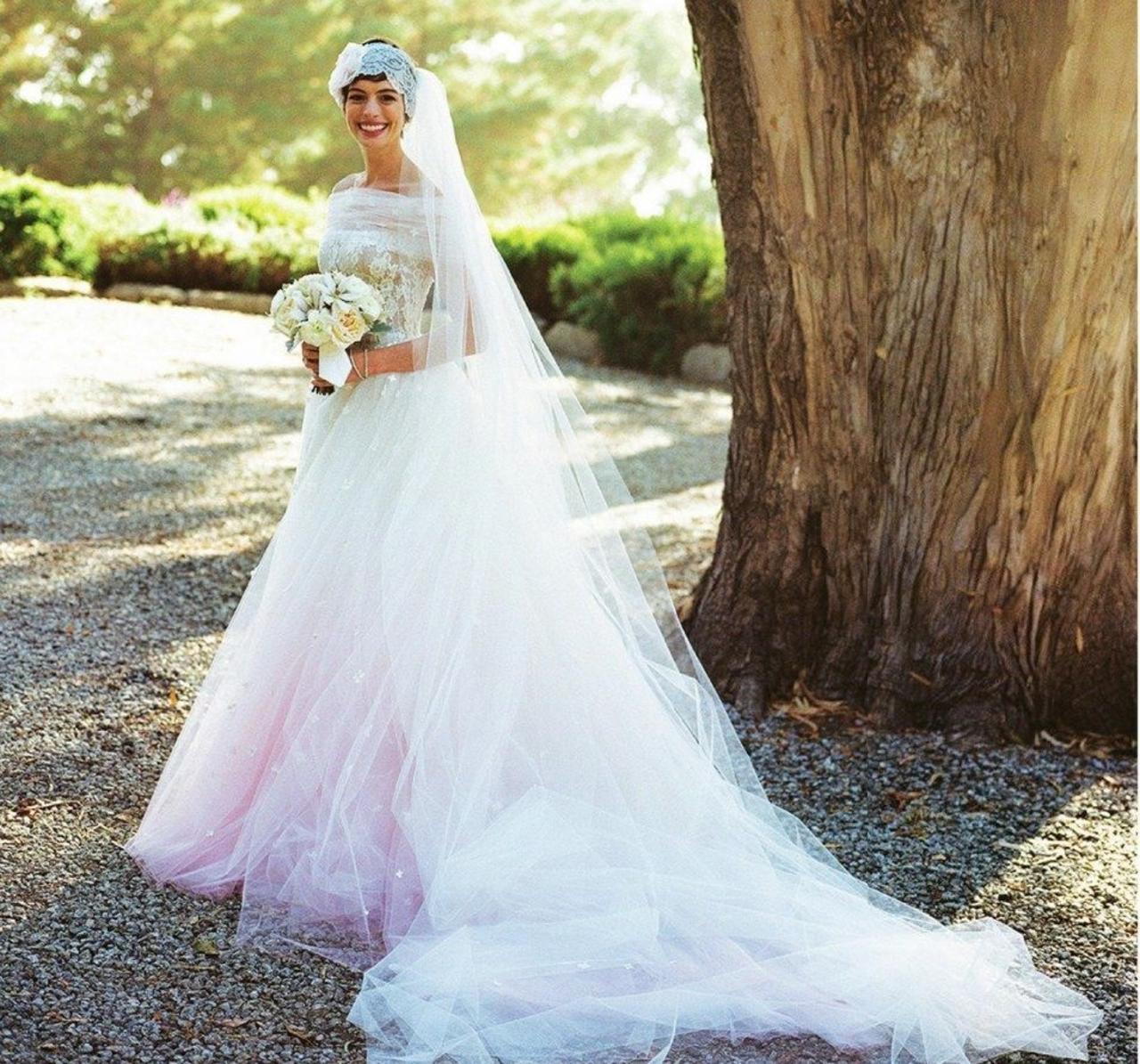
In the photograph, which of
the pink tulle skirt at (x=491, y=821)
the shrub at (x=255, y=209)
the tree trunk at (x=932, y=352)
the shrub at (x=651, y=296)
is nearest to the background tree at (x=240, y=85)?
the shrub at (x=255, y=209)

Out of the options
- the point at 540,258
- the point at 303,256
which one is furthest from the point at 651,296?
the point at 303,256

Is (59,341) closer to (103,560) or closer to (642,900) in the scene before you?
(103,560)

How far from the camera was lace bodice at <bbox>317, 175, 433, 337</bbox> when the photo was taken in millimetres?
3535

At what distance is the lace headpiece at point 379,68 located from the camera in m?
3.47

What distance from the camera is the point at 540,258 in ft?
44.1

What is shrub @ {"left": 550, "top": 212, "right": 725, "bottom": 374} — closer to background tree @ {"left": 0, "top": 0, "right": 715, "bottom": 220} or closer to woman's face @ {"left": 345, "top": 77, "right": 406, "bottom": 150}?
woman's face @ {"left": 345, "top": 77, "right": 406, "bottom": 150}

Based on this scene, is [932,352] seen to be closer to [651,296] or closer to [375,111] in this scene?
[375,111]

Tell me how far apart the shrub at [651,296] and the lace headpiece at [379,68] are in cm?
828

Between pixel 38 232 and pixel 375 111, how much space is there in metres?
9.10

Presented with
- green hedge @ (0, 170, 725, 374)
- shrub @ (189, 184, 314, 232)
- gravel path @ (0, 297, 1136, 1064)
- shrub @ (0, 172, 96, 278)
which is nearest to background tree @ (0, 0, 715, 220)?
shrub @ (189, 184, 314, 232)

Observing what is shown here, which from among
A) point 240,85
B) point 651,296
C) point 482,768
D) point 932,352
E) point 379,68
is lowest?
point 482,768

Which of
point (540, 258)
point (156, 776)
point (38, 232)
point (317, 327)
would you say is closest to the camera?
point (317, 327)

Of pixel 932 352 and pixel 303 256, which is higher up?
pixel 303 256

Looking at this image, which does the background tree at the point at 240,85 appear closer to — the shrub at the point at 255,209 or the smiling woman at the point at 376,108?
the shrub at the point at 255,209
